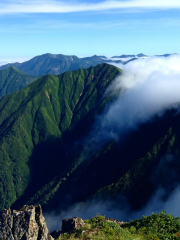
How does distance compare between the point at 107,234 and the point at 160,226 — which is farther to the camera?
the point at 160,226

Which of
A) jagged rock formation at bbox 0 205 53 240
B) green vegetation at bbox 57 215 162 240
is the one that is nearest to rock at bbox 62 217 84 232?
green vegetation at bbox 57 215 162 240

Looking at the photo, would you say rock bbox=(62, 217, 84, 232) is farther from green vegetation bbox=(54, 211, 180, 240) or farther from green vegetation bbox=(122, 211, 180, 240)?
green vegetation bbox=(122, 211, 180, 240)

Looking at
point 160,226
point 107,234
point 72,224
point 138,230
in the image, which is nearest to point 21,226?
point 107,234

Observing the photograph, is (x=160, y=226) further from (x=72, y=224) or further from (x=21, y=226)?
(x=21, y=226)

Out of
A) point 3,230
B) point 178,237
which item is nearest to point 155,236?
point 178,237

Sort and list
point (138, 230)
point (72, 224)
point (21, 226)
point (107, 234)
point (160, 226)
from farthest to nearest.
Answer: point (72, 224), point (160, 226), point (138, 230), point (107, 234), point (21, 226)

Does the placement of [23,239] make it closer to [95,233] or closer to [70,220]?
[95,233]

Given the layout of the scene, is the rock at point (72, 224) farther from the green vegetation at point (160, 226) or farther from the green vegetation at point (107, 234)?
the green vegetation at point (160, 226)

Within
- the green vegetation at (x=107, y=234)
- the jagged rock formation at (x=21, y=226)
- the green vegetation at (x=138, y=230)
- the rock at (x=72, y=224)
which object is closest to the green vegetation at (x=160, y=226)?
the green vegetation at (x=138, y=230)

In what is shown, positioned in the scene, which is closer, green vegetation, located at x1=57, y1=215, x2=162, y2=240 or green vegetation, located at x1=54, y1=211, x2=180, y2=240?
green vegetation, located at x1=57, y1=215, x2=162, y2=240
